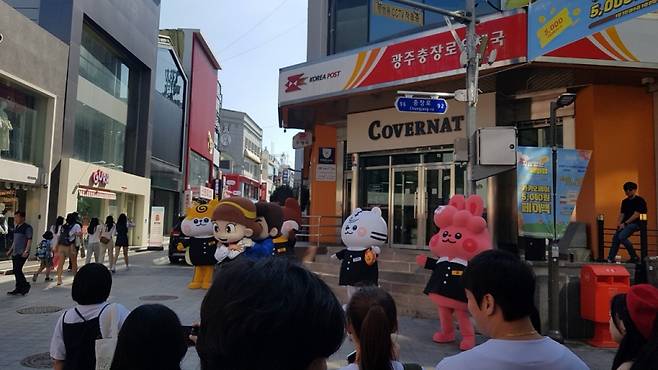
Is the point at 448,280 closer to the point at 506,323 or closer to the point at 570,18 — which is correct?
the point at 570,18

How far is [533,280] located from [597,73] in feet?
36.9

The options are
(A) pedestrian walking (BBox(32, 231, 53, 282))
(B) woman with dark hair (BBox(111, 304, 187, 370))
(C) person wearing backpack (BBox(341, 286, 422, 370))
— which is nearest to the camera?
(B) woman with dark hair (BBox(111, 304, 187, 370))

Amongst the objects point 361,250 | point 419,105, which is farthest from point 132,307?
point 419,105

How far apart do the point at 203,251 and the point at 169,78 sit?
2717 cm

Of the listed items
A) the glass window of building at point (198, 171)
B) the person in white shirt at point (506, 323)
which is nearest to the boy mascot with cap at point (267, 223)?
the person in white shirt at point (506, 323)

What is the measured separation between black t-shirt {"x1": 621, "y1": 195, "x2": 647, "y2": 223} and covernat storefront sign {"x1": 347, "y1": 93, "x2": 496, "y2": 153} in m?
4.41

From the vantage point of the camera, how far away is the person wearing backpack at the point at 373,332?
292cm

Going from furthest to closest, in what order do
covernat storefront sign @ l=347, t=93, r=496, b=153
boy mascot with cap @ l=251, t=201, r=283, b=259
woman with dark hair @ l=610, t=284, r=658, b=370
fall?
1. covernat storefront sign @ l=347, t=93, r=496, b=153
2. boy mascot with cap @ l=251, t=201, r=283, b=259
3. woman with dark hair @ l=610, t=284, r=658, b=370

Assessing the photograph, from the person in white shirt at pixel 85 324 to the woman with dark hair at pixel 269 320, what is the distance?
2267 millimetres

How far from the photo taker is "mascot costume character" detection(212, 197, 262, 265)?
996 centimetres

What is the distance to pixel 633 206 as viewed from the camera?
1002 cm

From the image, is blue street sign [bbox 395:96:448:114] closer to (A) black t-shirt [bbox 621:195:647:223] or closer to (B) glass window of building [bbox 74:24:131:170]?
(A) black t-shirt [bbox 621:195:647:223]

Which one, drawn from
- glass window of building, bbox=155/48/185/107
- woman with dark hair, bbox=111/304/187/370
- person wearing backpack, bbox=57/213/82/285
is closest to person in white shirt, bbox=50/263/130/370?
woman with dark hair, bbox=111/304/187/370

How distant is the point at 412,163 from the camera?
51.8ft
